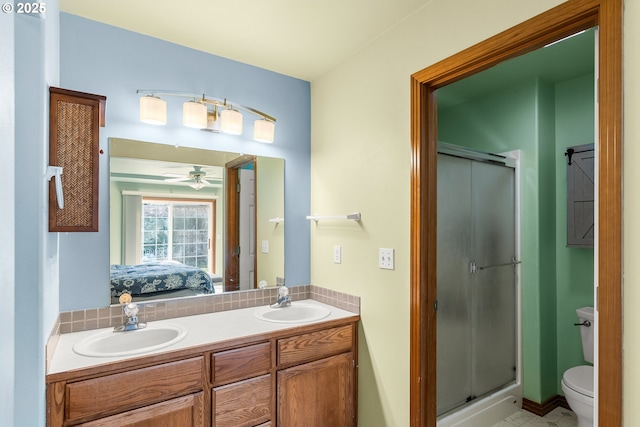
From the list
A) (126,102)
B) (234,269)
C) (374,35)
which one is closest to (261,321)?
(234,269)

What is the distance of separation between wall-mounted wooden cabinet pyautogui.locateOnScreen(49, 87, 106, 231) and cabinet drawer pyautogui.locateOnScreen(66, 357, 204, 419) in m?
0.61

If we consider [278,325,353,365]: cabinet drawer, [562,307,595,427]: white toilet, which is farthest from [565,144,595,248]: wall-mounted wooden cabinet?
[278,325,353,365]: cabinet drawer

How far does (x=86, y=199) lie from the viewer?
55.4 inches

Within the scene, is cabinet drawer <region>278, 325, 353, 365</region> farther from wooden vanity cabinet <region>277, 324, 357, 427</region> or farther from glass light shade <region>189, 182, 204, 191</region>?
glass light shade <region>189, 182, 204, 191</region>

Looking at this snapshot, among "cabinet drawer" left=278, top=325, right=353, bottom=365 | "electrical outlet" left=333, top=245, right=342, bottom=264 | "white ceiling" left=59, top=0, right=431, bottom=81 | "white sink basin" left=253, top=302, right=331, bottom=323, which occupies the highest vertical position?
"white ceiling" left=59, top=0, right=431, bottom=81

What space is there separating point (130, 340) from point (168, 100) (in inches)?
52.6

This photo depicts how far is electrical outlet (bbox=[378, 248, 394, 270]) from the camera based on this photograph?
1900 millimetres

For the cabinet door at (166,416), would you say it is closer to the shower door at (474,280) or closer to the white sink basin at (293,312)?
the white sink basin at (293,312)

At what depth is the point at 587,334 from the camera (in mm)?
2406

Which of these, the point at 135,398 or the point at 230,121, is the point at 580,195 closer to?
the point at 230,121

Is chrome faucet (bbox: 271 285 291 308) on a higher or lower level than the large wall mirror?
lower

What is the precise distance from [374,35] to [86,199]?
1.68 meters

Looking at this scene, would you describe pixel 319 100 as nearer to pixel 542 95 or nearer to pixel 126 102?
pixel 126 102

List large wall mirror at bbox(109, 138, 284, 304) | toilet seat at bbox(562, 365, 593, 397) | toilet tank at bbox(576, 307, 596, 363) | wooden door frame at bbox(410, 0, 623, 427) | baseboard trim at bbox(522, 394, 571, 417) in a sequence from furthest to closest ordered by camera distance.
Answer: baseboard trim at bbox(522, 394, 571, 417) → toilet tank at bbox(576, 307, 596, 363) → toilet seat at bbox(562, 365, 593, 397) → large wall mirror at bbox(109, 138, 284, 304) → wooden door frame at bbox(410, 0, 623, 427)
